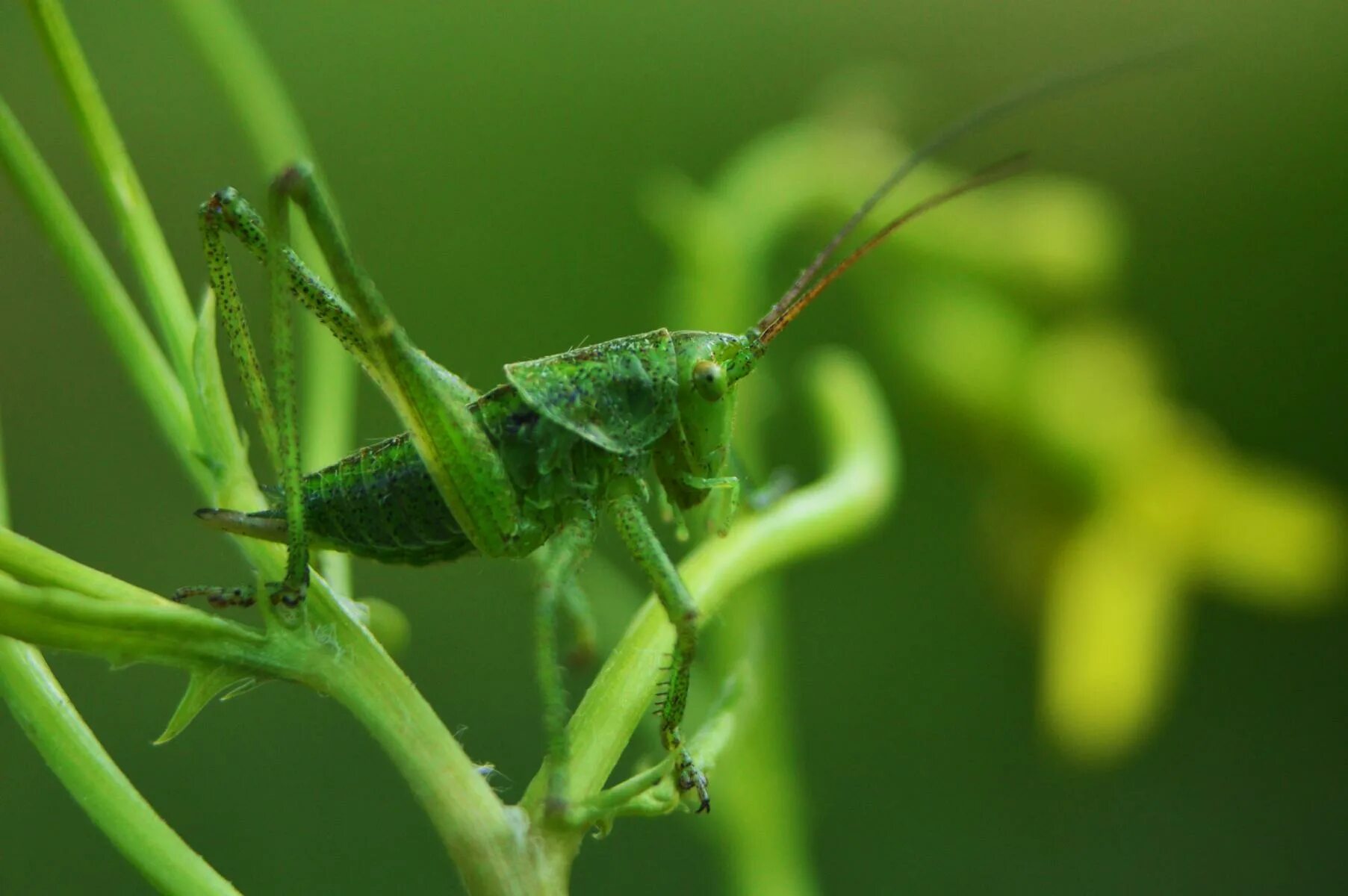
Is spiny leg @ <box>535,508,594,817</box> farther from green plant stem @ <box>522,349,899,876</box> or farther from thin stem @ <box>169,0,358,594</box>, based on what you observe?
thin stem @ <box>169,0,358,594</box>

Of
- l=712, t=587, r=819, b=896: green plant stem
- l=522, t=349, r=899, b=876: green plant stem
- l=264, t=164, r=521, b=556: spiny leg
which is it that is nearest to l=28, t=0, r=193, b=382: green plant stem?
l=264, t=164, r=521, b=556: spiny leg

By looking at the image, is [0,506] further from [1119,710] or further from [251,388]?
[1119,710]

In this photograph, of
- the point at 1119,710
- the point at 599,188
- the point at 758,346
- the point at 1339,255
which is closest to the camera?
the point at 758,346

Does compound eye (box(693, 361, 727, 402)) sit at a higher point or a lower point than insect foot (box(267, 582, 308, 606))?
lower

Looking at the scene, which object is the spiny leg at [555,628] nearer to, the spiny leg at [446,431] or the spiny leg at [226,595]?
the spiny leg at [446,431]

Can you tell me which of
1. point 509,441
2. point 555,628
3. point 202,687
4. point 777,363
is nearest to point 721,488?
point 509,441

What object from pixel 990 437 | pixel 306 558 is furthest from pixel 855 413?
pixel 306 558

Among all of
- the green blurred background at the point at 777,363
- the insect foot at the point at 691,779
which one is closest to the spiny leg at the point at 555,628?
the insect foot at the point at 691,779

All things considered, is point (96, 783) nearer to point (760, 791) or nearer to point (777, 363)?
point (760, 791)
